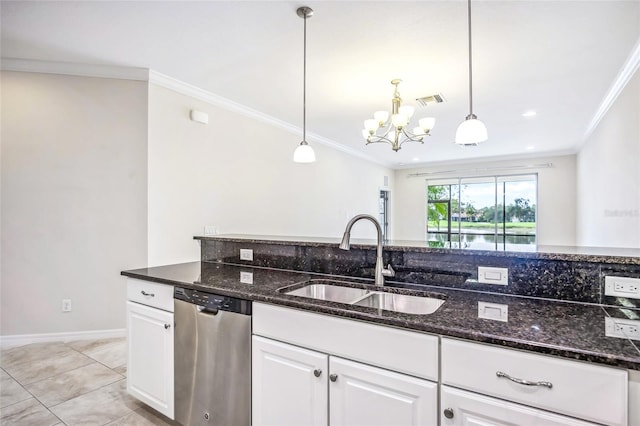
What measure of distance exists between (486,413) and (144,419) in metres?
1.96

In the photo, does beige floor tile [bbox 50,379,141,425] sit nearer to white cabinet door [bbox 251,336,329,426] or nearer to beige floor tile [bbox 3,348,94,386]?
beige floor tile [bbox 3,348,94,386]

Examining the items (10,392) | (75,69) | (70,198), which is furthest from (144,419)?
(75,69)

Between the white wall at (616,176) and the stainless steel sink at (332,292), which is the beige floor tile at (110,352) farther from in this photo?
the white wall at (616,176)

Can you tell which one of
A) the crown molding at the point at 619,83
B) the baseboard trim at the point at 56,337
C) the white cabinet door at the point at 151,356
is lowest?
the baseboard trim at the point at 56,337

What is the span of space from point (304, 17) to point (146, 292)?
2076mm

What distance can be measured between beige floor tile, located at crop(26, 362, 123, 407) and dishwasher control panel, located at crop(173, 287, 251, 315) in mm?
1288

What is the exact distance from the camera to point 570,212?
673cm

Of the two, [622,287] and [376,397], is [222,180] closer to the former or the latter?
[376,397]

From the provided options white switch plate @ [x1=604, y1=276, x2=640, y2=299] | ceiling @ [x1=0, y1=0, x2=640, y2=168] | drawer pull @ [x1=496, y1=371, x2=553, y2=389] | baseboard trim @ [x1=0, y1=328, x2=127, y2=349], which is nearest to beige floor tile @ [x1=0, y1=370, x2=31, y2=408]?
baseboard trim @ [x1=0, y1=328, x2=127, y2=349]

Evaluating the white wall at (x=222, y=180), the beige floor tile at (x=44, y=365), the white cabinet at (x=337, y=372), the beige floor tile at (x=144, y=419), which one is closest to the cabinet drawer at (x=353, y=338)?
the white cabinet at (x=337, y=372)

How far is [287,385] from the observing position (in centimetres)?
141

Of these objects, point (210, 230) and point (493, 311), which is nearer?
point (493, 311)

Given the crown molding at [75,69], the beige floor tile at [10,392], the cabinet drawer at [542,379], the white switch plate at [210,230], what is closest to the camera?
the cabinet drawer at [542,379]

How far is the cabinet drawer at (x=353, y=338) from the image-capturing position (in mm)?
1117
